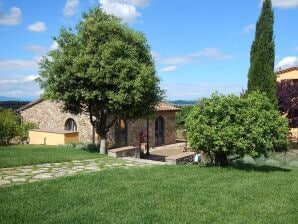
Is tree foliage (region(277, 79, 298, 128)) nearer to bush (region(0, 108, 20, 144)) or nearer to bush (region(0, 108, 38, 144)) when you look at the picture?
bush (region(0, 108, 38, 144))

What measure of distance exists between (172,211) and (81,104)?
1207 centimetres

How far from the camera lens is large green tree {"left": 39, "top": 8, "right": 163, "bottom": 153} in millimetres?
16453

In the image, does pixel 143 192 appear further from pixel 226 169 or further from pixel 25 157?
pixel 25 157

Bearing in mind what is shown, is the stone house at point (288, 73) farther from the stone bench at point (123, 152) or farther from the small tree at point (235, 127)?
the small tree at point (235, 127)

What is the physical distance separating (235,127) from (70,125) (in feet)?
57.0

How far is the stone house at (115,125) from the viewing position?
84.3 ft

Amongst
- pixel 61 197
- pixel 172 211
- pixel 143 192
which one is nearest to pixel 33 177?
pixel 61 197

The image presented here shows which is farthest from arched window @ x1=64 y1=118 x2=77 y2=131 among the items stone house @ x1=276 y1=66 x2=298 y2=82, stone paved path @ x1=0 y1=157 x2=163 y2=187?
stone house @ x1=276 y1=66 x2=298 y2=82

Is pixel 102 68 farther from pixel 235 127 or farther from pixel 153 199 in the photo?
pixel 153 199

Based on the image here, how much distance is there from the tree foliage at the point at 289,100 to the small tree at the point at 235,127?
41.4 feet

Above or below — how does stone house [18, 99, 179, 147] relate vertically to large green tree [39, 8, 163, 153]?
below

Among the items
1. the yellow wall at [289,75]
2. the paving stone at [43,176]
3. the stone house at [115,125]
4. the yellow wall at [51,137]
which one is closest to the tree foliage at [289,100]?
the yellow wall at [289,75]

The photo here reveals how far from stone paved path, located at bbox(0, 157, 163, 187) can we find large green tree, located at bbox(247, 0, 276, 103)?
38.7 feet

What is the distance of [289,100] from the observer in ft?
82.2
